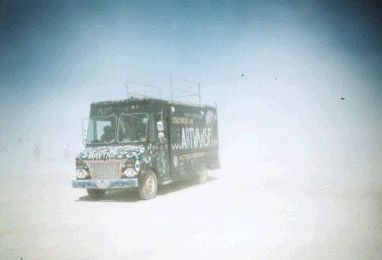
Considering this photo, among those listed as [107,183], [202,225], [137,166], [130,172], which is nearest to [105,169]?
[107,183]

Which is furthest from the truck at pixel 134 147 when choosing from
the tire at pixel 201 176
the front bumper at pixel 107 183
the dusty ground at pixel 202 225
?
the tire at pixel 201 176

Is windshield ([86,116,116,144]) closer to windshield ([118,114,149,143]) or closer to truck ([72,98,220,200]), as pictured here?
truck ([72,98,220,200])

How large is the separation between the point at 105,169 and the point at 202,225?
4.91 m

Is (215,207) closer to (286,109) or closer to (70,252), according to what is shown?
(70,252)

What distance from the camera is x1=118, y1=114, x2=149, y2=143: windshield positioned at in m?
12.4

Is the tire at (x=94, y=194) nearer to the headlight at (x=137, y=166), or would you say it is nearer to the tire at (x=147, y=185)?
the tire at (x=147, y=185)

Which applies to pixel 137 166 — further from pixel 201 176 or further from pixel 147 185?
pixel 201 176

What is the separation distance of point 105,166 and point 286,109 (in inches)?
2208

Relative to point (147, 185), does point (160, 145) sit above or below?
above

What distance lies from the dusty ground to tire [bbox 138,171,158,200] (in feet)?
1.14

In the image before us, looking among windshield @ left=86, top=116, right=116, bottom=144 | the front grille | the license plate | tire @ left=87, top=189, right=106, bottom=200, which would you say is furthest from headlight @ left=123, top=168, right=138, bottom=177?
tire @ left=87, top=189, right=106, bottom=200

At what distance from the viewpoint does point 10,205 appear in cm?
1195

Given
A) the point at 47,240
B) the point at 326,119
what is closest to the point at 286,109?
the point at 326,119

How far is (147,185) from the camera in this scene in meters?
12.1
